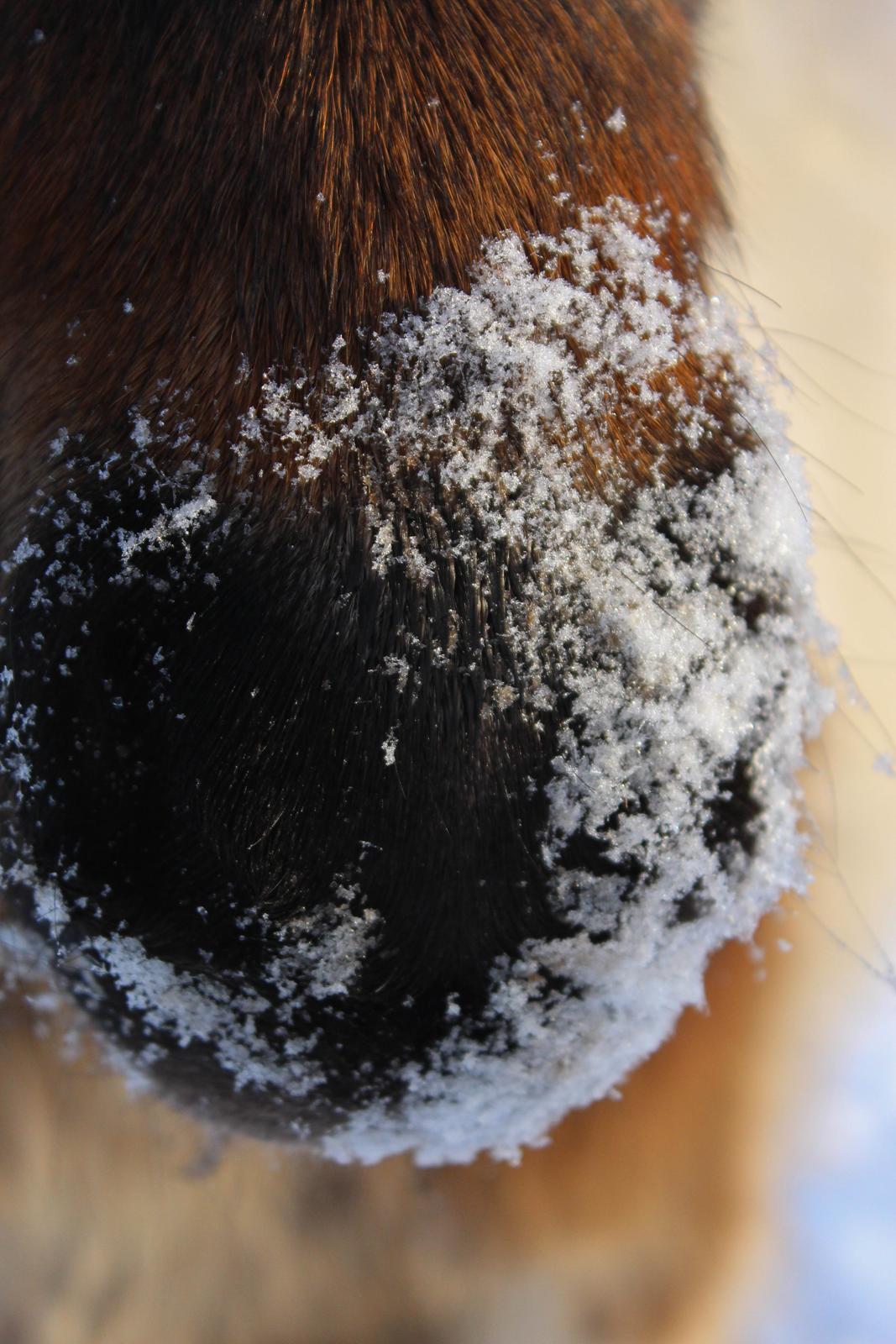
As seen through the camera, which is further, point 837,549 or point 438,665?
point 837,549

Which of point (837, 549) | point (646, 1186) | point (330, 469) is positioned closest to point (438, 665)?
point (330, 469)

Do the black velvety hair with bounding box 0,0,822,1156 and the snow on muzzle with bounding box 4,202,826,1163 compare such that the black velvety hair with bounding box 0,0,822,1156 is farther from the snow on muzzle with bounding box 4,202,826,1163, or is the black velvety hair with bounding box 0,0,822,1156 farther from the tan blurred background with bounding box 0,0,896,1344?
the tan blurred background with bounding box 0,0,896,1344

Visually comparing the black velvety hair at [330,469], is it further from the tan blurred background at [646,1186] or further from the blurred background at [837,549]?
the tan blurred background at [646,1186]

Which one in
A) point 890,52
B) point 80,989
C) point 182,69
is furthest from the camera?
point 890,52

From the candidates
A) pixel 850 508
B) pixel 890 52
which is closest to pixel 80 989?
pixel 850 508

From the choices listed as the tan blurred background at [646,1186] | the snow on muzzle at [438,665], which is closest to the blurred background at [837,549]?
the tan blurred background at [646,1186]

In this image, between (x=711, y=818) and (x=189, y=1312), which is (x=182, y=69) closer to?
(x=711, y=818)

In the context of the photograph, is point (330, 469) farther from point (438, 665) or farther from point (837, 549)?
point (837, 549)
